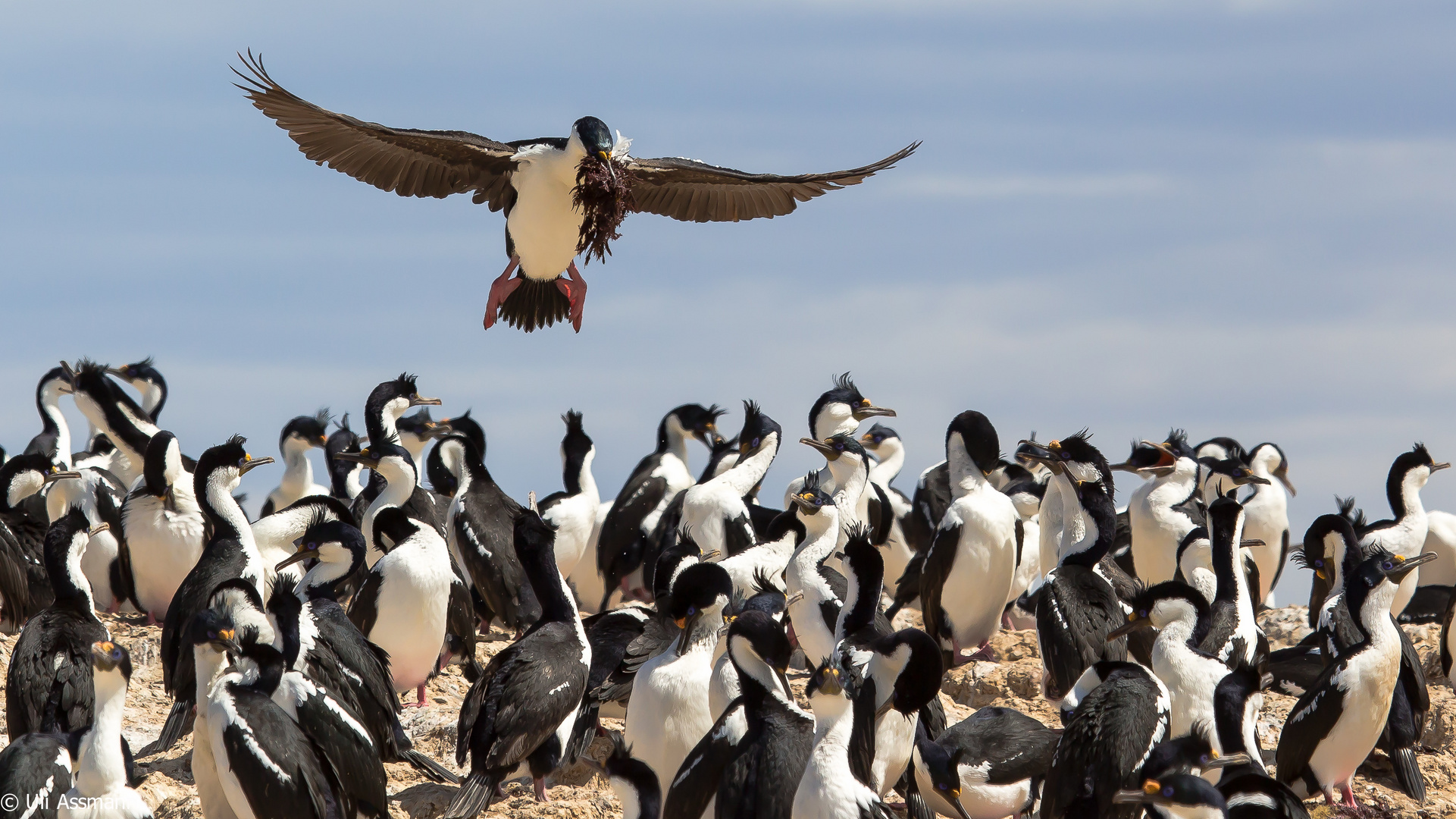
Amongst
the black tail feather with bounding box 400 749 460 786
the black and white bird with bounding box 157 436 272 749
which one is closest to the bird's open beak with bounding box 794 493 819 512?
the black tail feather with bounding box 400 749 460 786

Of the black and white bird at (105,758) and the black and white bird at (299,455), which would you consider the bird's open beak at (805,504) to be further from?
the black and white bird at (299,455)

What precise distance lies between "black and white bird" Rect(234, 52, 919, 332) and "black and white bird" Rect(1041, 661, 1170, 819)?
405 cm

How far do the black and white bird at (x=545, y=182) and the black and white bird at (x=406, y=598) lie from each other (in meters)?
1.70

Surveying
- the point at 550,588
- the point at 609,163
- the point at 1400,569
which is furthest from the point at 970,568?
the point at 609,163

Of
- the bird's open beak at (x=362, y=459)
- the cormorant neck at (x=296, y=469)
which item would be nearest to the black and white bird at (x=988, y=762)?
the bird's open beak at (x=362, y=459)

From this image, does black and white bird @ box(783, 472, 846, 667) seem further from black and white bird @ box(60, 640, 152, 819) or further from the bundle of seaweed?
black and white bird @ box(60, 640, 152, 819)

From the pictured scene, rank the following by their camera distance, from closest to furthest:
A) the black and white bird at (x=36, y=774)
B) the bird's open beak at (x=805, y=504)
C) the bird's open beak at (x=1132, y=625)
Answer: the black and white bird at (x=36, y=774) → the bird's open beak at (x=1132, y=625) → the bird's open beak at (x=805, y=504)

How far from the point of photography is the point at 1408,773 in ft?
32.6

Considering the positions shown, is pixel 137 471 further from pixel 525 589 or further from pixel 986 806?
pixel 986 806

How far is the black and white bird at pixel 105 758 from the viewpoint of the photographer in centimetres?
717

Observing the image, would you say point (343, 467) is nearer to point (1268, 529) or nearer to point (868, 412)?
point (868, 412)

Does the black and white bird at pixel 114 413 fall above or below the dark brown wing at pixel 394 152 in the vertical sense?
below

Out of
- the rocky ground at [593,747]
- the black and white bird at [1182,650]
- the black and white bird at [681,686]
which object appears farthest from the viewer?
the black and white bird at [1182,650]

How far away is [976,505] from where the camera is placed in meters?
11.9
